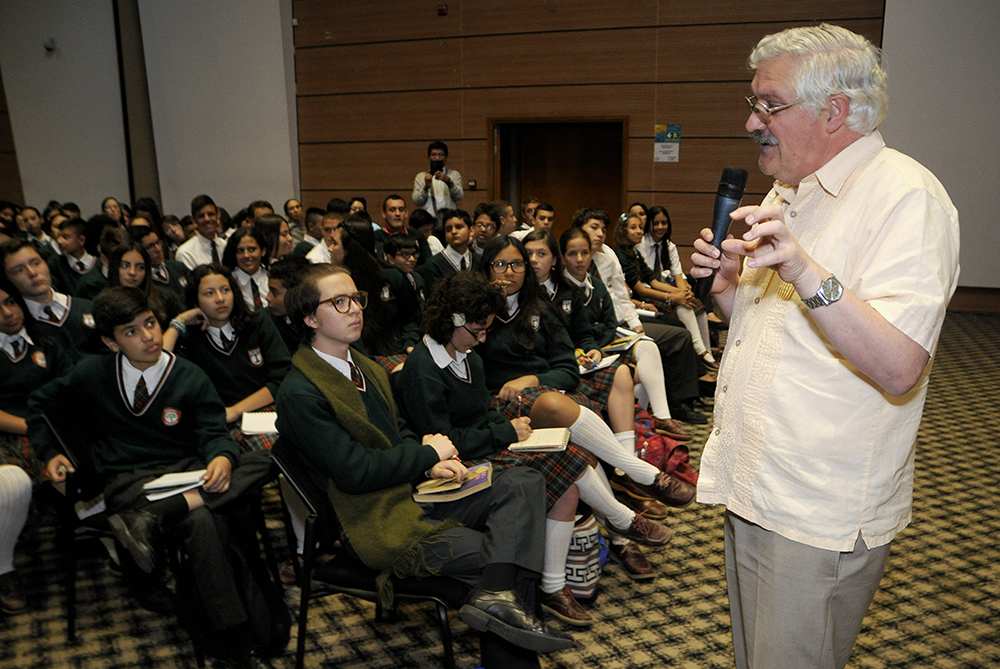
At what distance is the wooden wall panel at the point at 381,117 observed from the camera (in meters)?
8.59

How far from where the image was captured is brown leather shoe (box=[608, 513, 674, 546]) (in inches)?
108

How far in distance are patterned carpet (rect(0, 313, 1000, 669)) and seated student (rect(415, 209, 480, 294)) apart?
1.90 meters

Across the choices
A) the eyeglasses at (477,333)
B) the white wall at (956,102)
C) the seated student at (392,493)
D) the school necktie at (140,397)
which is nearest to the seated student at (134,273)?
the school necktie at (140,397)

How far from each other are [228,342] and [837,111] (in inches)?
104

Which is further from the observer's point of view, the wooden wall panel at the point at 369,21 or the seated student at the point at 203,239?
the wooden wall panel at the point at 369,21

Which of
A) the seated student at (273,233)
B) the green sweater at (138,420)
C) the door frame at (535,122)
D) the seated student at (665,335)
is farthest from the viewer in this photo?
the door frame at (535,122)

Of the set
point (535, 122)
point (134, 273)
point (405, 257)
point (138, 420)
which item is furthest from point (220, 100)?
point (138, 420)

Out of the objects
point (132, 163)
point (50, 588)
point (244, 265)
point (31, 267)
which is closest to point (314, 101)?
point (132, 163)

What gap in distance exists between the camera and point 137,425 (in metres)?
2.41

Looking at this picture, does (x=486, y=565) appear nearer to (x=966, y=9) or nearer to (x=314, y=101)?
(x=966, y=9)

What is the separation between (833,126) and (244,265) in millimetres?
3561

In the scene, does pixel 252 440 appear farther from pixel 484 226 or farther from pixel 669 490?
pixel 484 226

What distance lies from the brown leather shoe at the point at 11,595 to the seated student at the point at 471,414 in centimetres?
153

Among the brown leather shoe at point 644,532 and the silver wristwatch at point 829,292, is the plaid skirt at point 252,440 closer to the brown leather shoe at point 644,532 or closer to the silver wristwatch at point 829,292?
the brown leather shoe at point 644,532
